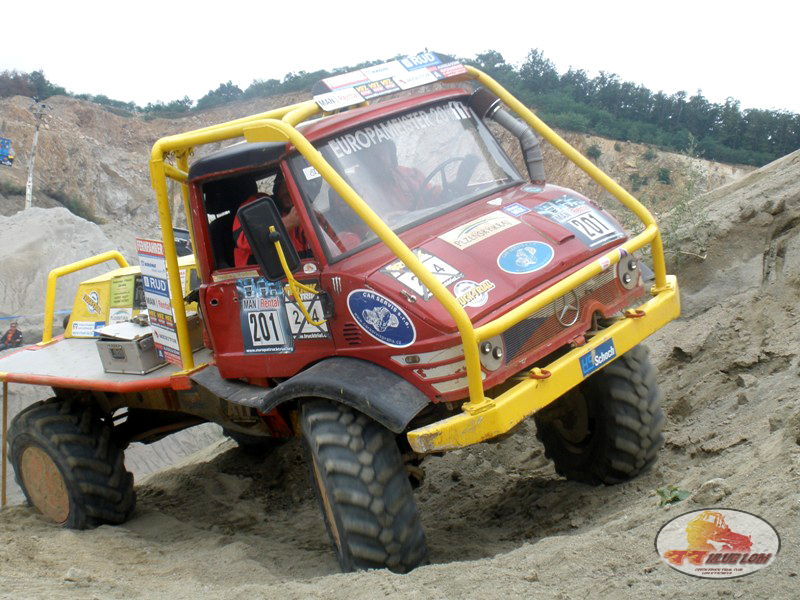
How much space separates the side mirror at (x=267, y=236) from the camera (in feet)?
14.1

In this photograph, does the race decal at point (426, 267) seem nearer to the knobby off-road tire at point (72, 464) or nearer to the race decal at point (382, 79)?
the race decal at point (382, 79)

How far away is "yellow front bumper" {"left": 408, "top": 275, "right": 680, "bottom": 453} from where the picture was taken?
3.88m

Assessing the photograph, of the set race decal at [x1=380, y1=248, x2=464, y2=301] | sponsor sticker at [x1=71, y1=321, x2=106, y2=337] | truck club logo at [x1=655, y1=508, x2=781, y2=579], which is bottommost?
truck club logo at [x1=655, y1=508, x2=781, y2=579]

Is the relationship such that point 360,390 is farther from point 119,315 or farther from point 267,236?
point 119,315

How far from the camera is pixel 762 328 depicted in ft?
21.4

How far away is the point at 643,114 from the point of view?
43.3 m

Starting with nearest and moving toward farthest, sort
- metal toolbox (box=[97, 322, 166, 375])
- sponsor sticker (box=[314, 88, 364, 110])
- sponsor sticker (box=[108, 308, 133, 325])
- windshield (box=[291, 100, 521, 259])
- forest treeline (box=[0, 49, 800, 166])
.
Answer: sponsor sticker (box=[314, 88, 364, 110]) → windshield (box=[291, 100, 521, 259]) → metal toolbox (box=[97, 322, 166, 375]) → sponsor sticker (box=[108, 308, 133, 325]) → forest treeline (box=[0, 49, 800, 166])

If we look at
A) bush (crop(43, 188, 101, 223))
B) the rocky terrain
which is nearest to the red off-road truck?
the rocky terrain

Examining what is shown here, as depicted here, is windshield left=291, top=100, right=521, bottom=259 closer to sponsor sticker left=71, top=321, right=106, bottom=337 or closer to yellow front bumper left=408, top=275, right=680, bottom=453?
yellow front bumper left=408, top=275, right=680, bottom=453

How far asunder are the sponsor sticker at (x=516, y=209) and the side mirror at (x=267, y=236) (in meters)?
1.18

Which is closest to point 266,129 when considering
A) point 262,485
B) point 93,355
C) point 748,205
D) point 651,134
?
point 93,355

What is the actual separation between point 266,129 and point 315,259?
0.69 meters

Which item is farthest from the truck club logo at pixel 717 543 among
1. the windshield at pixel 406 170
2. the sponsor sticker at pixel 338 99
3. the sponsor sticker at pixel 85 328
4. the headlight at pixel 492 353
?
the sponsor sticker at pixel 85 328

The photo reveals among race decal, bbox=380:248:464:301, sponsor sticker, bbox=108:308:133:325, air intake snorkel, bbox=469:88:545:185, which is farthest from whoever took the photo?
sponsor sticker, bbox=108:308:133:325
